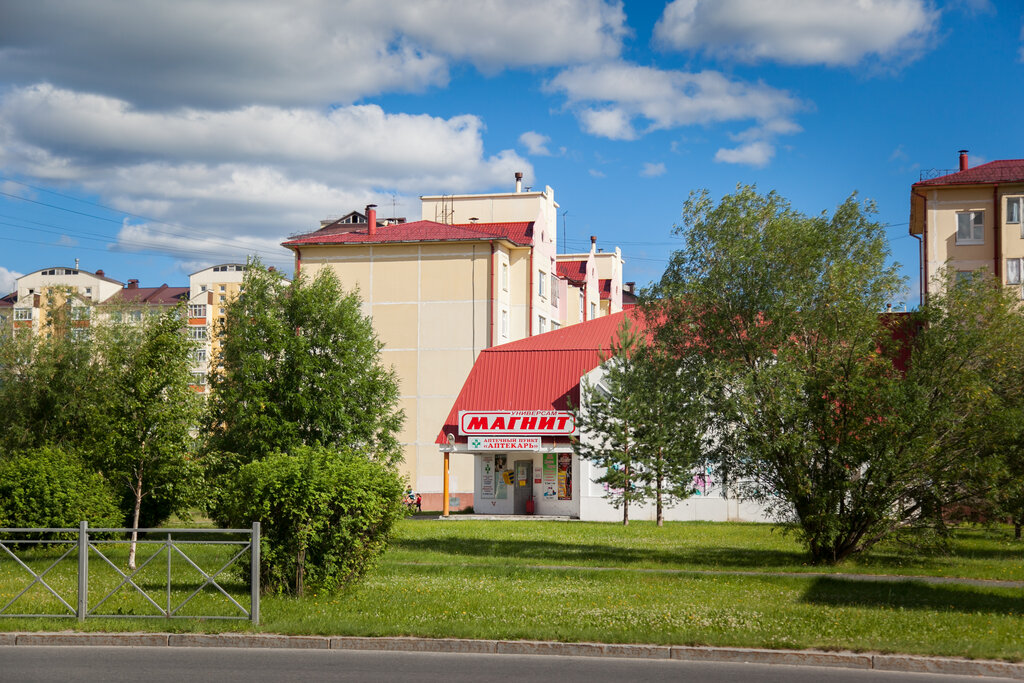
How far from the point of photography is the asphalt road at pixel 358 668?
9.82 meters

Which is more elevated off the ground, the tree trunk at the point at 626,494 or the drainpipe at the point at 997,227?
the drainpipe at the point at 997,227

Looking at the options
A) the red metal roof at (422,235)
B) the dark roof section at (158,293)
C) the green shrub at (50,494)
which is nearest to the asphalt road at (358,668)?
the green shrub at (50,494)

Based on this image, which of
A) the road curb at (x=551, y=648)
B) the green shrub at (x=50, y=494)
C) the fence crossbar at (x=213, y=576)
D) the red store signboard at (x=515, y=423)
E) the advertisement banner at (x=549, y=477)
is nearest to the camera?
the road curb at (x=551, y=648)

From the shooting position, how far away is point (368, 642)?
1151 centimetres

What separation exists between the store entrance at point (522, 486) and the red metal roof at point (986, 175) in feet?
77.0

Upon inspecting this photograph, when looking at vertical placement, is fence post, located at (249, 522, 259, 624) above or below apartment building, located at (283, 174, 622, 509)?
below

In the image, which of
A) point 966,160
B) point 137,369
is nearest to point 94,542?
point 137,369

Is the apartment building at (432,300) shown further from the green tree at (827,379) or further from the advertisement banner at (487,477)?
the green tree at (827,379)

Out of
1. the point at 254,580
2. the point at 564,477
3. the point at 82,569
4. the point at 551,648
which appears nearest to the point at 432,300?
the point at 564,477

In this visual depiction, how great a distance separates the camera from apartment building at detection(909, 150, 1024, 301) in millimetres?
48188

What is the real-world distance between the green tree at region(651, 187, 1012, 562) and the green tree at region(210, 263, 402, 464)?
16693 mm

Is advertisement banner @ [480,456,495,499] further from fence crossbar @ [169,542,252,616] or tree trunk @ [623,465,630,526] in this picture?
fence crossbar @ [169,542,252,616]

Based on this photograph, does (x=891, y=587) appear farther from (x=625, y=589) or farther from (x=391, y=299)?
(x=391, y=299)

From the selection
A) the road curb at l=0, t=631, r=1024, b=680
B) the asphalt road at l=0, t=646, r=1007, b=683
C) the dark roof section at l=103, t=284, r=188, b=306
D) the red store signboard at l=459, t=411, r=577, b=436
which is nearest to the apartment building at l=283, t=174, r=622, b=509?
the red store signboard at l=459, t=411, r=577, b=436
